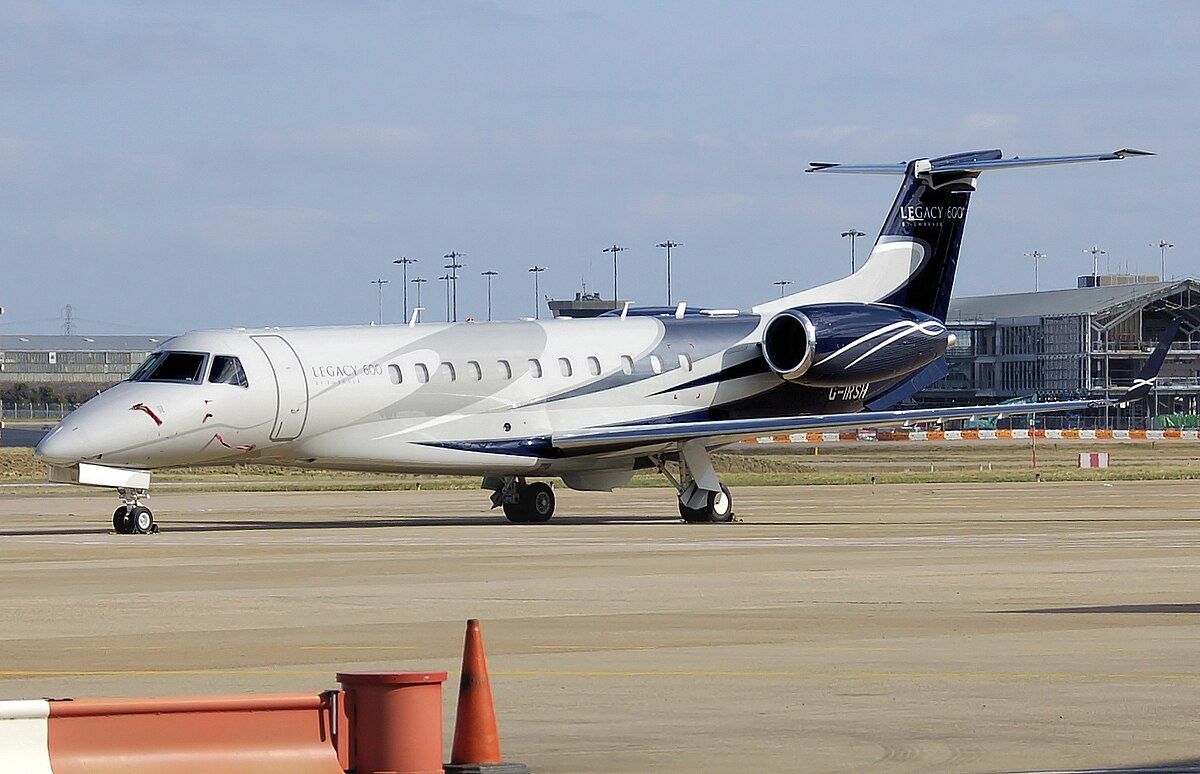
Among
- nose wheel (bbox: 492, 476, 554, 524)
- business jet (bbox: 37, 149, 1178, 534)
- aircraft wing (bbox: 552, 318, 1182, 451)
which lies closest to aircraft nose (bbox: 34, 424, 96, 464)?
business jet (bbox: 37, 149, 1178, 534)

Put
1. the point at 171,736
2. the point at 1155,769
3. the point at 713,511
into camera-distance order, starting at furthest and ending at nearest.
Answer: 1. the point at 713,511
2. the point at 1155,769
3. the point at 171,736

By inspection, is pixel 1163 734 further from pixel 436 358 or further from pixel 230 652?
pixel 436 358

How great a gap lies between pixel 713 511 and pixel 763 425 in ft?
6.24

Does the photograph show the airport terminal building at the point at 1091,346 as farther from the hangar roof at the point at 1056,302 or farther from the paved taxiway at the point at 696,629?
the paved taxiway at the point at 696,629

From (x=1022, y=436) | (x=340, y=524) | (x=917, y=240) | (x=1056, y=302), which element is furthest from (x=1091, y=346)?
(x=340, y=524)

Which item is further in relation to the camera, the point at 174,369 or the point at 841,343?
the point at 841,343

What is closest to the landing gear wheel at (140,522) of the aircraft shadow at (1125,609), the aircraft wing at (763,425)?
the aircraft wing at (763,425)

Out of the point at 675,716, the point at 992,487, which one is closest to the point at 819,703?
the point at 675,716

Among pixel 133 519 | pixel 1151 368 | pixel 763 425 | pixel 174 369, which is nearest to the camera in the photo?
pixel 133 519

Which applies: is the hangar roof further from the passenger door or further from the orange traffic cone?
the orange traffic cone

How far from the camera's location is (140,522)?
1248 inches

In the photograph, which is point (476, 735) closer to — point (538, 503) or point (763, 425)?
point (763, 425)

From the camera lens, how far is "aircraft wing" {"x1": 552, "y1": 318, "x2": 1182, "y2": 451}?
35719mm

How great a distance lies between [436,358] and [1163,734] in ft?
81.1
